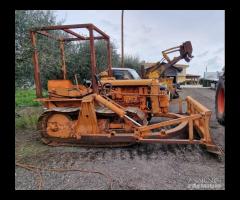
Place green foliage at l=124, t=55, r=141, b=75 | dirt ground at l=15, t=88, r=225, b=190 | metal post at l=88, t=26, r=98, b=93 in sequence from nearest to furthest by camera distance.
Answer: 1. dirt ground at l=15, t=88, r=225, b=190
2. metal post at l=88, t=26, r=98, b=93
3. green foliage at l=124, t=55, r=141, b=75

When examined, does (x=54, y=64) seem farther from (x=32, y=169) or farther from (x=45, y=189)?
(x=45, y=189)

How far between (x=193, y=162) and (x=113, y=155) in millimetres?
1547

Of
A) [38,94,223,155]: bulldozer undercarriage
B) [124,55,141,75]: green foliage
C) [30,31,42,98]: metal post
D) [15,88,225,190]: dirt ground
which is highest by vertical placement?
[124,55,141,75]: green foliage

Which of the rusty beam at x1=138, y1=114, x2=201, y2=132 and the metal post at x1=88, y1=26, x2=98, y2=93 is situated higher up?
the metal post at x1=88, y1=26, x2=98, y2=93

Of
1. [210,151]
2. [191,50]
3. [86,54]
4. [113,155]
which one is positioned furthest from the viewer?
[86,54]

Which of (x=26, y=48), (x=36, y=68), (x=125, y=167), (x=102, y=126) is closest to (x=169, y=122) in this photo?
(x=125, y=167)

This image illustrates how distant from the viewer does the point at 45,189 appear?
3521 millimetres

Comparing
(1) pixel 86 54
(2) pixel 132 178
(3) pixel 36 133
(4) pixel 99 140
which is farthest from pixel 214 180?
(1) pixel 86 54

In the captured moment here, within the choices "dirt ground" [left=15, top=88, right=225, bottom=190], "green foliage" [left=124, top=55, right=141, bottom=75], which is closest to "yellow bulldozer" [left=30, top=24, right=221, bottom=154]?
"dirt ground" [left=15, top=88, right=225, bottom=190]

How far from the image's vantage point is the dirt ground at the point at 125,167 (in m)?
3.60

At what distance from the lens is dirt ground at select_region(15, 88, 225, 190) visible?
360 cm

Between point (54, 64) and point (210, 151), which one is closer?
point (210, 151)

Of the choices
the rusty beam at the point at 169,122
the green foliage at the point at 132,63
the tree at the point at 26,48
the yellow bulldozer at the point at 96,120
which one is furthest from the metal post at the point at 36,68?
the green foliage at the point at 132,63

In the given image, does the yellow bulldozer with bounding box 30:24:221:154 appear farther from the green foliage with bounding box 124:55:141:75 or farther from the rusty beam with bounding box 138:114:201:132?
the green foliage with bounding box 124:55:141:75
